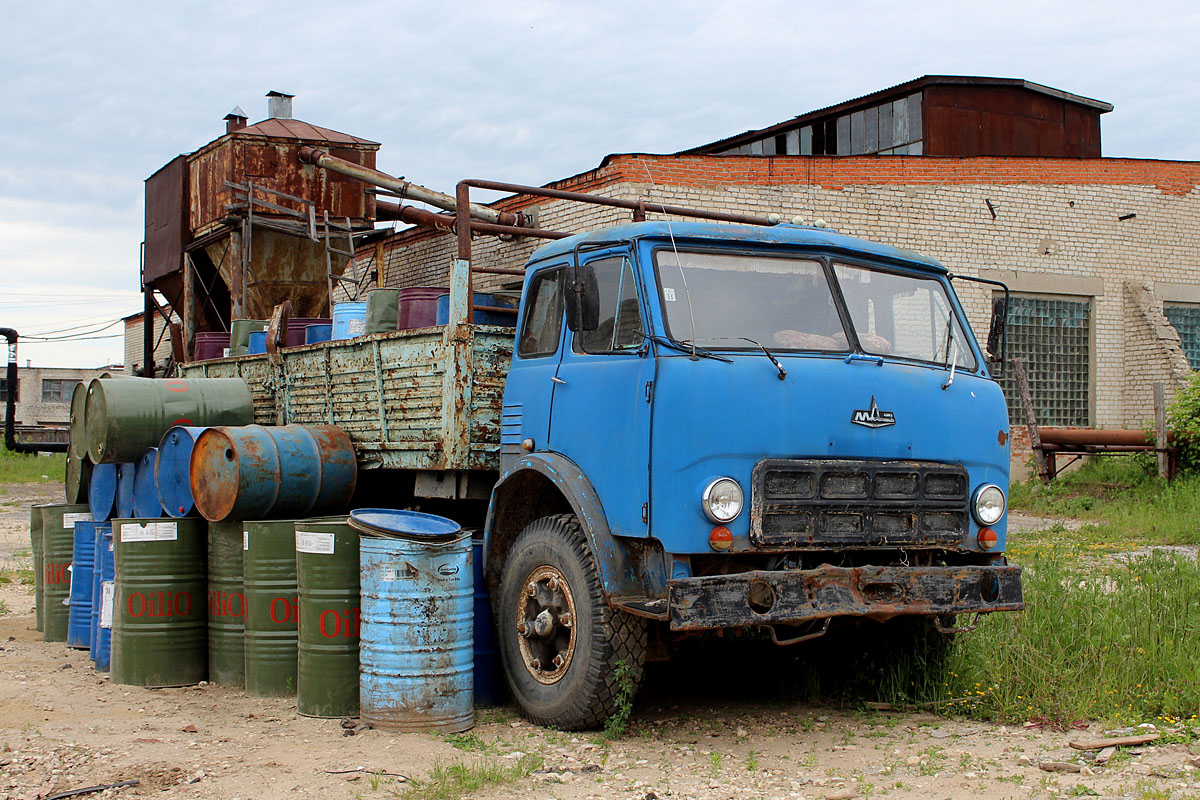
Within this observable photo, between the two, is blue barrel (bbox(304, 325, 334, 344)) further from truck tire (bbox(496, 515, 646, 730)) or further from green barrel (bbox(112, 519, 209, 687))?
truck tire (bbox(496, 515, 646, 730))

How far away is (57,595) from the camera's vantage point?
7863mm

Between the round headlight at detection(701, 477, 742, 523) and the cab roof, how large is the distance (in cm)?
122

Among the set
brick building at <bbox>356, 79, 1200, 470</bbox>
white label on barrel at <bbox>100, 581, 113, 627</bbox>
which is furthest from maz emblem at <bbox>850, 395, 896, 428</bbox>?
brick building at <bbox>356, 79, 1200, 470</bbox>

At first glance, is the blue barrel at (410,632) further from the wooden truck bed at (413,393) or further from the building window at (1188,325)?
the building window at (1188,325)

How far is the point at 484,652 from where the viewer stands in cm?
598

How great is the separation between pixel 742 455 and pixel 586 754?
57.2 inches

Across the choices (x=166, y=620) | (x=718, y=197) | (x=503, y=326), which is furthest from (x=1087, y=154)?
(x=166, y=620)

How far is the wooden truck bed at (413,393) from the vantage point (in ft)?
20.7

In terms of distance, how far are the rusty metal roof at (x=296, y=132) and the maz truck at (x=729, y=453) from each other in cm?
1065

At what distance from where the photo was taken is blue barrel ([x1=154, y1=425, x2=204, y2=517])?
262 inches

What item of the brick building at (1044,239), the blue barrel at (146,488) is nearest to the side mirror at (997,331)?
the blue barrel at (146,488)

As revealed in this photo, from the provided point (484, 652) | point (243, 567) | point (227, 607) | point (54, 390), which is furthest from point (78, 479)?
point (54, 390)

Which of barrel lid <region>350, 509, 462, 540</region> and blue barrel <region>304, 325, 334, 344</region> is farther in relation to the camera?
blue barrel <region>304, 325, 334, 344</region>

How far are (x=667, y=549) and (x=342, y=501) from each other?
2.91 meters
